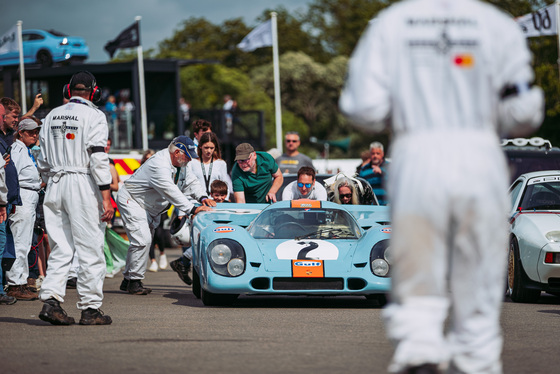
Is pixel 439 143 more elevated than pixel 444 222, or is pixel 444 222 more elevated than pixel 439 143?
pixel 439 143

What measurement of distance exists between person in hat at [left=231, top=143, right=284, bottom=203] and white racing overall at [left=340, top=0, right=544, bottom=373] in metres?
8.52

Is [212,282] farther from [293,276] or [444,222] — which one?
[444,222]

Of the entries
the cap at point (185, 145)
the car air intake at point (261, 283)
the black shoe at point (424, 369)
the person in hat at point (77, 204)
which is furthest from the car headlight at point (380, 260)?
the black shoe at point (424, 369)

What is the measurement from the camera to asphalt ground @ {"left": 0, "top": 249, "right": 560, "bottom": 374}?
601 cm

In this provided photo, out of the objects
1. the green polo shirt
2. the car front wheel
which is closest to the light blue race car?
the car front wheel

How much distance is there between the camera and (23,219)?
431 inches

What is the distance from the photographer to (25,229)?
11.0 m

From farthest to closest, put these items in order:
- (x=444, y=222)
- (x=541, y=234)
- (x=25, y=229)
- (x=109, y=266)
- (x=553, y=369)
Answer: (x=109, y=266) < (x=25, y=229) < (x=541, y=234) < (x=553, y=369) < (x=444, y=222)

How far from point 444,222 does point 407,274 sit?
259 millimetres

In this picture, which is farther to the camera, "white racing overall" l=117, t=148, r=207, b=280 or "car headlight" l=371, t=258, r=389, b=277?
"white racing overall" l=117, t=148, r=207, b=280

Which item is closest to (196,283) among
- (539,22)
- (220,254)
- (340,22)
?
(220,254)

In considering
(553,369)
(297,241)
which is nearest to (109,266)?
(297,241)

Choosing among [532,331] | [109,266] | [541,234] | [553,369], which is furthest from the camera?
[109,266]

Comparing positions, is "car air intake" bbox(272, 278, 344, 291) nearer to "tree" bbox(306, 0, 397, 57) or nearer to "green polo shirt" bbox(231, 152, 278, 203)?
"green polo shirt" bbox(231, 152, 278, 203)
